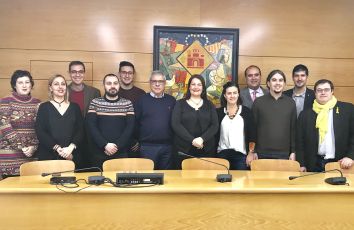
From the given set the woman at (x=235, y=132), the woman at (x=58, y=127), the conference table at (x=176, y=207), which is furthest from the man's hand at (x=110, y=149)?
the conference table at (x=176, y=207)

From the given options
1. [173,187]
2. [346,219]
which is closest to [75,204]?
[173,187]

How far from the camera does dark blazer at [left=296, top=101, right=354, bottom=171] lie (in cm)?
330

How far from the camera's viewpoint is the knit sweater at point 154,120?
348 cm

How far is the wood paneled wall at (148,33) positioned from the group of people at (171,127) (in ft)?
3.70

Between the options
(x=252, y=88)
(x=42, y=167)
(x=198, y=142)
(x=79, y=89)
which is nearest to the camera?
(x=42, y=167)

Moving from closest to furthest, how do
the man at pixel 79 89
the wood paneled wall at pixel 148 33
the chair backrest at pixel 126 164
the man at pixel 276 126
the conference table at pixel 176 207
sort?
the conference table at pixel 176 207, the chair backrest at pixel 126 164, the man at pixel 276 126, the man at pixel 79 89, the wood paneled wall at pixel 148 33

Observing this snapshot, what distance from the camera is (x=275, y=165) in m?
2.85

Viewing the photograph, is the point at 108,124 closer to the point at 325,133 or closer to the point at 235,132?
the point at 235,132

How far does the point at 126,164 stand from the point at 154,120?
0.74 metres

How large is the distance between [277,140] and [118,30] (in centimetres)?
245

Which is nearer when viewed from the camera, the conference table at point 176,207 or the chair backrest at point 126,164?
the conference table at point 176,207

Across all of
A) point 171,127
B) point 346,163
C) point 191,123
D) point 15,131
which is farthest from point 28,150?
point 346,163

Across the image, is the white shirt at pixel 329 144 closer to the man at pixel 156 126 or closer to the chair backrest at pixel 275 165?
the chair backrest at pixel 275 165

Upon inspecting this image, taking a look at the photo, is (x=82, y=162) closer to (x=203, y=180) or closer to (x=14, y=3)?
(x=203, y=180)
